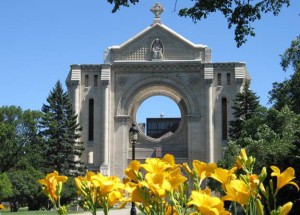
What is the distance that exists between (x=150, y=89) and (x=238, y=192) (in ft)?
195

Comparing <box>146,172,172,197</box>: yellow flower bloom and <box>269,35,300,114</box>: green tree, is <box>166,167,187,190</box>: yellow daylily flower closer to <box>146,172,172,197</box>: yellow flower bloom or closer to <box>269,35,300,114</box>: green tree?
<box>146,172,172,197</box>: yellow flower bloom

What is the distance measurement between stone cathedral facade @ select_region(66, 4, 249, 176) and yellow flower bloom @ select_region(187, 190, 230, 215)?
55.3m

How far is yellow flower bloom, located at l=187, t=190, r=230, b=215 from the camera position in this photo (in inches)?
106

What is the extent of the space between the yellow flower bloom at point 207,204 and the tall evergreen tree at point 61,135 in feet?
176

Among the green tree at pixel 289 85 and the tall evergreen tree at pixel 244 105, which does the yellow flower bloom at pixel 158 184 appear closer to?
the green tree at pixel 289 85

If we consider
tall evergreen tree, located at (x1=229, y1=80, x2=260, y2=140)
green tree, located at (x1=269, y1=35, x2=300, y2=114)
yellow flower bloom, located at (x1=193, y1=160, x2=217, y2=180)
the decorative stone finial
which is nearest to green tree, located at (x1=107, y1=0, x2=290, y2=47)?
yellow flower bloom, located at (x1=193, y1=160, x2=217, y2=180)

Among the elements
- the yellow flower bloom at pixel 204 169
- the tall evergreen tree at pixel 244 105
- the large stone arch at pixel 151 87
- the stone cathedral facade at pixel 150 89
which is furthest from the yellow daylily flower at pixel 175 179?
the large stone arch at pixel 151 87

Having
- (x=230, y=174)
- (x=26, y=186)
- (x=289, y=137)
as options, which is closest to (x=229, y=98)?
(x=26, y=186)

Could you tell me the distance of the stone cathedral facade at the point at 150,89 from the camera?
59.0 metres

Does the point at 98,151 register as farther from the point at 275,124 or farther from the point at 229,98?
the point at 275,124

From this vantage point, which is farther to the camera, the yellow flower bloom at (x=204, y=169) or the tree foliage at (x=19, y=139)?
the tree foliage at (x=19, y=139)

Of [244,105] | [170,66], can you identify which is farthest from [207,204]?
[170,66]

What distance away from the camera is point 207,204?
278cm

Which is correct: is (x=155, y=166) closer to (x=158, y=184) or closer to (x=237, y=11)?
(x=158, y=184)
